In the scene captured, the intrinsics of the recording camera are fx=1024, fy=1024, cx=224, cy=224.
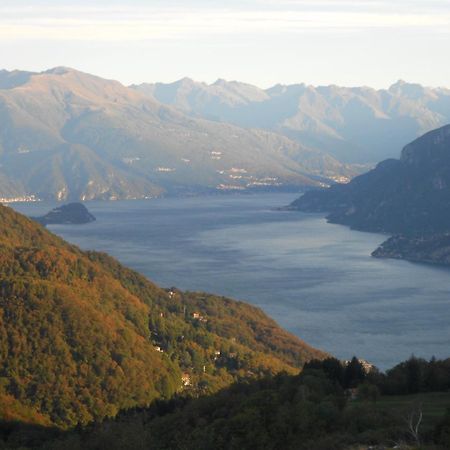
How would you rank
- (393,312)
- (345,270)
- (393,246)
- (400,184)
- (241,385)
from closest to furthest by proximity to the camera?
(241,385) → (393,312) → (345,270) → (393,246) → (400,184)

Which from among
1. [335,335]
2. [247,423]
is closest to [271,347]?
[335,335]

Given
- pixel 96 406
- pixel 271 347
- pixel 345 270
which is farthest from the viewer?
pixel 345 270

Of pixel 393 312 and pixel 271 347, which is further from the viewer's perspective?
pixel 393 312

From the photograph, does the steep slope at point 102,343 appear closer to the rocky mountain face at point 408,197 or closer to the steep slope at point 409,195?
the rocky mountain face at point 408,197

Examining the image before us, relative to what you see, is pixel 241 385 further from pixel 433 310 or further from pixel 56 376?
pixel 433 310

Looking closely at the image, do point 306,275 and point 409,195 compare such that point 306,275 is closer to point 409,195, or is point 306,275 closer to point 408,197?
point 408,197

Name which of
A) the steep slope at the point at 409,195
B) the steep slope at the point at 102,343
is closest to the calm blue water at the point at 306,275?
the steep slope at the point at 409,195

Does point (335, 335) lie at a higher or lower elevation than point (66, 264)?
lower
